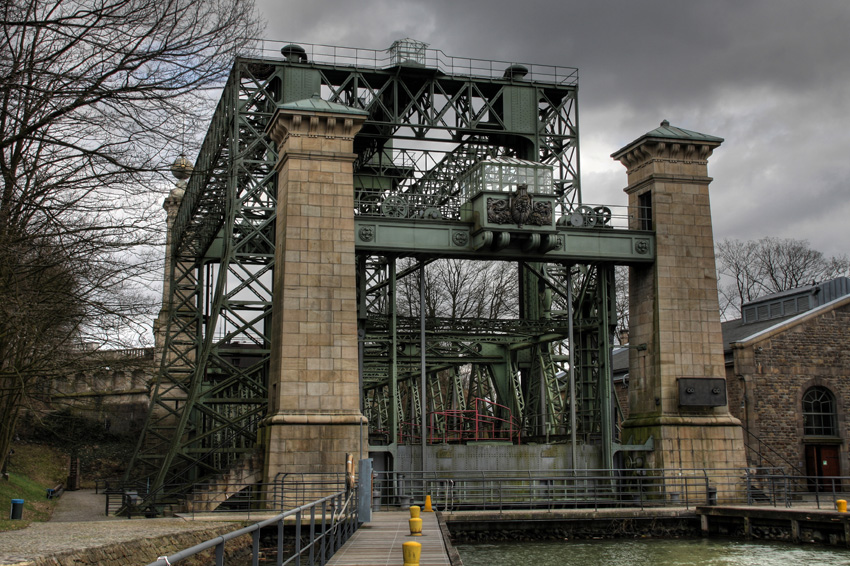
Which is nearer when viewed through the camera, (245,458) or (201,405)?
(245,458)

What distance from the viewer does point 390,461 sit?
2622 centimetres

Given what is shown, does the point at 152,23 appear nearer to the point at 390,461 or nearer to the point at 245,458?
the point at 245,458

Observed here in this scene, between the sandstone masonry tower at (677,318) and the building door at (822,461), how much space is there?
825cm

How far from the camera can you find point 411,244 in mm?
26828

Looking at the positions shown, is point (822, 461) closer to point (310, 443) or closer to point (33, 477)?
point (310, 443)

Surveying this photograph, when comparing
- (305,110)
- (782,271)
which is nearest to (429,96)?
(305,110)

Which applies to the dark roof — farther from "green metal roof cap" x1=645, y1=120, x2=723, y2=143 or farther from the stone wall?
"green metal roof cap" x1=645, y1=120, x2=723, y2=143

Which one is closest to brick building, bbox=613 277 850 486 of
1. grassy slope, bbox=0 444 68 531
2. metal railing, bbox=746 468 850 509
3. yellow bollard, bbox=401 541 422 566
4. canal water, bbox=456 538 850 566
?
metal railing, bbox=746 468 850 509

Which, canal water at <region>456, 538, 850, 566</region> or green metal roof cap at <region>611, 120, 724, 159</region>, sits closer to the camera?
canal water at <region>456, 538, 850, 566</region>

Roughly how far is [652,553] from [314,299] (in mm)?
11002

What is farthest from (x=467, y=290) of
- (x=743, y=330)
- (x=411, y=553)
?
(x=411, y=553)

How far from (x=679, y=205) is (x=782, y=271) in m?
31.2

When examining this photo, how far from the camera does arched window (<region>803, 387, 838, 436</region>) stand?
3453cm

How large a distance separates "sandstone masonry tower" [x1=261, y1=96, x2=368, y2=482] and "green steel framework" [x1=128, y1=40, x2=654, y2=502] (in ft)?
3.89
